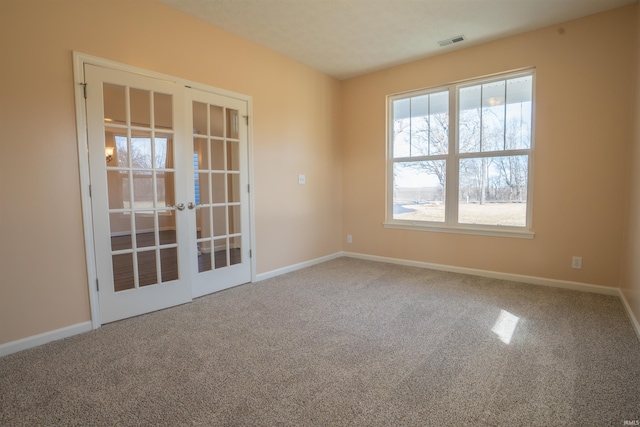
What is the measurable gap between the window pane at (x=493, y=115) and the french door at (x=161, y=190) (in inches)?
116

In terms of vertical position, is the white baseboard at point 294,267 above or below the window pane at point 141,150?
below

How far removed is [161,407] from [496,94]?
14.5ft

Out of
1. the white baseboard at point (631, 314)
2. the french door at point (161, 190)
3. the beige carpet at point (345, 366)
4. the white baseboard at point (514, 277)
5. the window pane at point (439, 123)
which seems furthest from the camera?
the window pane at point (439, 123)

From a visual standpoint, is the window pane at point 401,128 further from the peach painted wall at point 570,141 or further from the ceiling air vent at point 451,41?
the ceiling air vent at point 451,41

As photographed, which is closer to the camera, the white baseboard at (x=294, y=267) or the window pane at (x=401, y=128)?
the white baseboard at (x=294, y=267)

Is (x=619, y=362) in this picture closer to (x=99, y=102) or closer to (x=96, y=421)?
(x=96, y=421)

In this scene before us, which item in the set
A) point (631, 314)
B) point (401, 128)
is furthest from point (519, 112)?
point (631, 314)

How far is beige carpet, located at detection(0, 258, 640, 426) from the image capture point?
1.60 m

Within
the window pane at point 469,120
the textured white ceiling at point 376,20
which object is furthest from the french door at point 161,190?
the window pane at point 469,120

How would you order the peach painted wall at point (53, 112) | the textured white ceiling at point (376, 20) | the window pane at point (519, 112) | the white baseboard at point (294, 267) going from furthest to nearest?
1. the white baseboard at point (294, 267)
2. the window pane at point (519, 112)
3. the textured white ceiling at point (376, 20)
4. the peach painted wall at point (53, 112)

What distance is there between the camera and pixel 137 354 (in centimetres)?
220

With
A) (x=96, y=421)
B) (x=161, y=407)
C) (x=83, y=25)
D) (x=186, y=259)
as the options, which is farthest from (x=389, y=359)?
(x=83, y=25)

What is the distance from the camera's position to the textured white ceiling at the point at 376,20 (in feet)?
9.76

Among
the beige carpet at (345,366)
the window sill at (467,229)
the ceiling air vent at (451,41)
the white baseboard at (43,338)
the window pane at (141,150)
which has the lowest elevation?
the beige carpet at (345,366)
